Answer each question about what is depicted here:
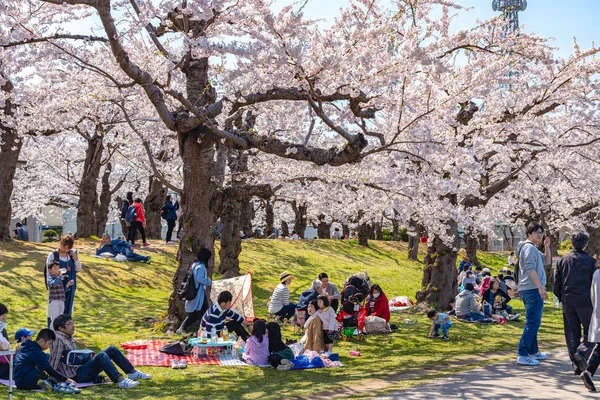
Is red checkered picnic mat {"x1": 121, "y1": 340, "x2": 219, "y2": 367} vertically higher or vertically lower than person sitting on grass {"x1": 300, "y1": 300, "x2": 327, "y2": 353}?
lower

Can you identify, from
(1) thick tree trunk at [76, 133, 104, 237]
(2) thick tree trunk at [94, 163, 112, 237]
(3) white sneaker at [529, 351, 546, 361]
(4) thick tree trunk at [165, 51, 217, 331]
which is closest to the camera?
(3) white sneaker at [529, 351, 546, 361]

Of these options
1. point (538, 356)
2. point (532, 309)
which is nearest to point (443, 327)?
point (538, 356)

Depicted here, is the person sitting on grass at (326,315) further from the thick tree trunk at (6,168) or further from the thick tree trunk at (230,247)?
the thick tree trunk at (6,168)

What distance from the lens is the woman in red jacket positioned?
41.4 ft

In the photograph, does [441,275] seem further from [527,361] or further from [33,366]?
[33,366]

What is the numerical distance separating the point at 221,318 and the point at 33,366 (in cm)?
292

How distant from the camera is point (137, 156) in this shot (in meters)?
25.4

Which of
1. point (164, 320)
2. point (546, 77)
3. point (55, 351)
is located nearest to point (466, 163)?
point (546, 77)

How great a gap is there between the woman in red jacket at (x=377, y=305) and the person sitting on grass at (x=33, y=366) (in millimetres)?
6765

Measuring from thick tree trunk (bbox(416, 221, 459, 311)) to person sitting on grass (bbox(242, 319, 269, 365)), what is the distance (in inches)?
276

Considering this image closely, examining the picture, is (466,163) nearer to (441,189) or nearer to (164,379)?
(441,189)

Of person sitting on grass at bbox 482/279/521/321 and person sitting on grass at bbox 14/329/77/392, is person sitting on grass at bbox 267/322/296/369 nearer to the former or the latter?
person sitting on grass at bbox 14/329/77/392

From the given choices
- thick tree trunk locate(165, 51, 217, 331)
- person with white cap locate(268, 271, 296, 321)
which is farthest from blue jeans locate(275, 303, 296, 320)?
thick tree trunk locate(165, 51, 217, 331)

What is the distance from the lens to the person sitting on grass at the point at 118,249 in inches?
736
